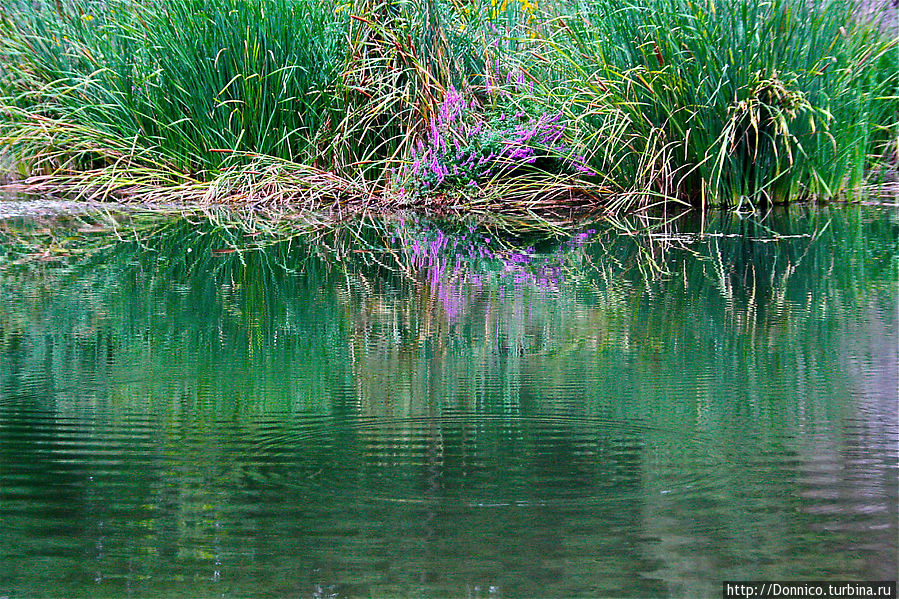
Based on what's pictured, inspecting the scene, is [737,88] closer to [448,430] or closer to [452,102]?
[452,102]

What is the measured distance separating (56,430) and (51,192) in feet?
15.0

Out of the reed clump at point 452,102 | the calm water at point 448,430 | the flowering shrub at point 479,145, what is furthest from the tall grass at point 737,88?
the calm water at point 448,430

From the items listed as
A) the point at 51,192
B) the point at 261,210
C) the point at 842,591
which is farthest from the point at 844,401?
the point at 51,192

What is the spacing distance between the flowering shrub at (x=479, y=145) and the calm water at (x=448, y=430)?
2.03 meters

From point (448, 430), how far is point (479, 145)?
12.6 feet

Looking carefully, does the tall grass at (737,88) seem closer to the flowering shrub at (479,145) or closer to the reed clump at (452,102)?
the reed clump at (452,102)

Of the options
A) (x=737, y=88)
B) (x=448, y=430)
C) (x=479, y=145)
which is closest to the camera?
(x=448, y=430)

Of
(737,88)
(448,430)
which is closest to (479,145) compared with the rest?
(737,88)

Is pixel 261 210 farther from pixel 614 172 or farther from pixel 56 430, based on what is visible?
pixel 56 430

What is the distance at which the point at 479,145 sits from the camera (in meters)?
5.50

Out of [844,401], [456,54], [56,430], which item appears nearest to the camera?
[56,430]

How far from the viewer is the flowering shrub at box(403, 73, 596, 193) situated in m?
5.45

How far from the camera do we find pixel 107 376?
2215mm

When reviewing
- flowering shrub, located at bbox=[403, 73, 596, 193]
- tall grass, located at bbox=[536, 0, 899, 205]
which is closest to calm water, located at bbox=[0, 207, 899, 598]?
tall grass, located at bbox=[536, 0, 899, 205]
